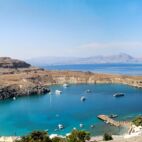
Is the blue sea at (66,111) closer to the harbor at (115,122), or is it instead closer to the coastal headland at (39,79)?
the harbor at (115,122)

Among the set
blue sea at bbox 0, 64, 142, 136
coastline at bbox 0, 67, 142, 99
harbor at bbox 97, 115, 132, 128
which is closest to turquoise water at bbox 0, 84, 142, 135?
blue sea at bbox 0, 64, 142, 136

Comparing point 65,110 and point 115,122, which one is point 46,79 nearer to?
point 65,110

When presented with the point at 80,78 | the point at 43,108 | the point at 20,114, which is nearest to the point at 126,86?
Result: the point at 80,78

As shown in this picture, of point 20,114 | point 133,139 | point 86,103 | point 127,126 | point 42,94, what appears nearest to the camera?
point 133,139

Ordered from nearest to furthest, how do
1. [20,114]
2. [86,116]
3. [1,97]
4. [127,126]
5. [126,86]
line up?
[127,126], [86,116], [20,114], [1,97], [126,86]

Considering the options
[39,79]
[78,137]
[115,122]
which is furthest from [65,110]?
[39,79]

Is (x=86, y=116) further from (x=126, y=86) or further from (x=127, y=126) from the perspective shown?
(x=126, y=86)
